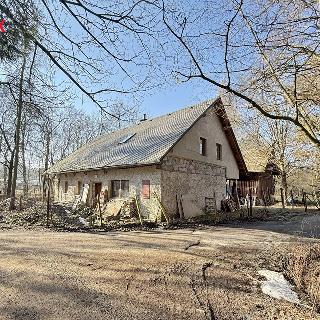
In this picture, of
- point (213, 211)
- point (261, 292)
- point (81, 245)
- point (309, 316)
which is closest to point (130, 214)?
point (213, 211)

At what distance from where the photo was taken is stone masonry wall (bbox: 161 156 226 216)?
1580 centimetres

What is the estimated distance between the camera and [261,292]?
542 cm

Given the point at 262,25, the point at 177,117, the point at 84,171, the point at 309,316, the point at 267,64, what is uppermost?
the point at 177,117

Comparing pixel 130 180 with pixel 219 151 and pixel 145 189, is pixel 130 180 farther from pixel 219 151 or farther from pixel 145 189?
pixel 219 151

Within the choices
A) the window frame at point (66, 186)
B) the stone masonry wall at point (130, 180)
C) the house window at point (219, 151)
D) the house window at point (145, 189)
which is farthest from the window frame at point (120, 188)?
the house window at point (219, 151)

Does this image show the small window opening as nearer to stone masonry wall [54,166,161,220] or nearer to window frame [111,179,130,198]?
stone masonry wall [54,166,161,220]

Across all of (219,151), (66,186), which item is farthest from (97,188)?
(219,151)

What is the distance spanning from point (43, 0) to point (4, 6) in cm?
50

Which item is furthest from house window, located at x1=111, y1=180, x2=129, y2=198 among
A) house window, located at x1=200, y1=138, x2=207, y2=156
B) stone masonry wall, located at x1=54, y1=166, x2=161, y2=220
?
house window, located at x1=200, y1=138, x2=207, y2=156

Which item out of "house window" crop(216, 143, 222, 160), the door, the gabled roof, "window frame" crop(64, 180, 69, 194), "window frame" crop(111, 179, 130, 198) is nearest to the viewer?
the gabled roof

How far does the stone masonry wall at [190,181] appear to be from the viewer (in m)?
15.8

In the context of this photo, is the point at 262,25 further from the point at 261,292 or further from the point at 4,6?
the point at 261,292

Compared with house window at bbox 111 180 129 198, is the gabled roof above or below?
above

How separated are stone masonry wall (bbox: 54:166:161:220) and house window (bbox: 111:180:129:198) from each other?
0.69 ft
